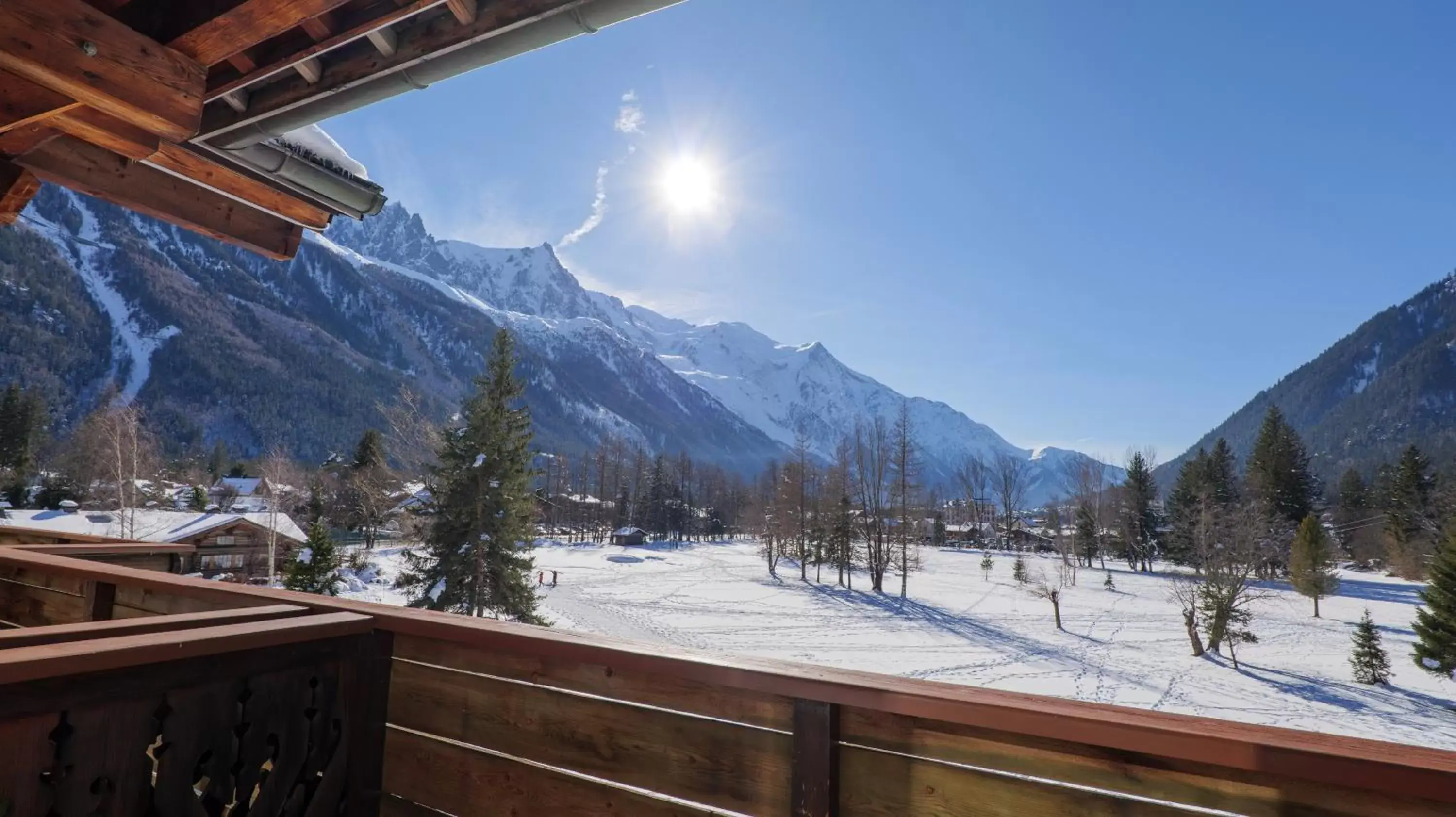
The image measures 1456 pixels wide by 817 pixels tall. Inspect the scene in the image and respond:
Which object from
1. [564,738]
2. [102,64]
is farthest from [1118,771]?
[102,64]

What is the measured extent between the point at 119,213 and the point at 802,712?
539 ft

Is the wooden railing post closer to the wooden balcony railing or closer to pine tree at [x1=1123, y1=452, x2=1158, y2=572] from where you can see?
the wooden balcony railing

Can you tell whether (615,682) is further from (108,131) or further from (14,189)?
(14,189)

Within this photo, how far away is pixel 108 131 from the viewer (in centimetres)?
246

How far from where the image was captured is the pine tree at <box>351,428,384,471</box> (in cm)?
3553

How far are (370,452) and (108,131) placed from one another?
3774cm

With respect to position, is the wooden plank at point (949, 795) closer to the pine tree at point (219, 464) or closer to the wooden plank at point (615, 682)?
the wooden plank at point (615, 682)

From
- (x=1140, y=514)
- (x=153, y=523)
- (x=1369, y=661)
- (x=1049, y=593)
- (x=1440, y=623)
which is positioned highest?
(x=1140, y=514)

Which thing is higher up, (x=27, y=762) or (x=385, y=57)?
(x=385, y=57)

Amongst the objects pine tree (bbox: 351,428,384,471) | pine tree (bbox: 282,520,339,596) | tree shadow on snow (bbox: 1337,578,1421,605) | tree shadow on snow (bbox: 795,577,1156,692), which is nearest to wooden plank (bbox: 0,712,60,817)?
pine tree (bbox: 282,520,339,596)

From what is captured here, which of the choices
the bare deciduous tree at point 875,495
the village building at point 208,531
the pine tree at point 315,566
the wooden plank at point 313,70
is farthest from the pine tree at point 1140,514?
the wooden plank at point 313,70

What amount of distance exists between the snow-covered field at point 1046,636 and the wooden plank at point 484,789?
17.2ft

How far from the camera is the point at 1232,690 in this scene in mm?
14703

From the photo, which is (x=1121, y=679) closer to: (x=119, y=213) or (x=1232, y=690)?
(x=1232, y=690)
